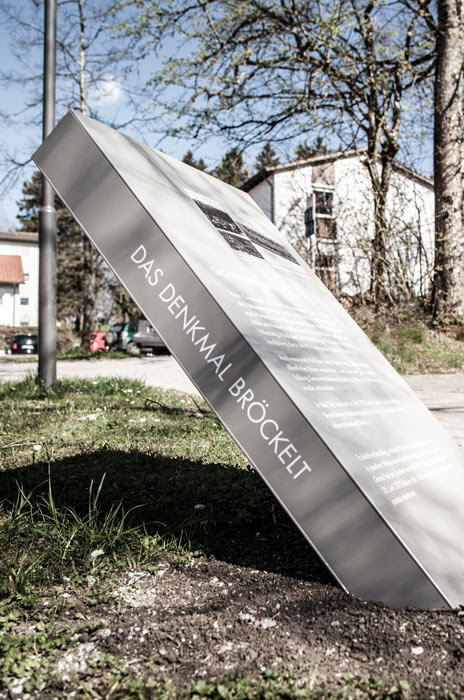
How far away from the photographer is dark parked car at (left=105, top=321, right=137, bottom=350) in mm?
25844

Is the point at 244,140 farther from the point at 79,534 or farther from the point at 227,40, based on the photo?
the point at 79,534

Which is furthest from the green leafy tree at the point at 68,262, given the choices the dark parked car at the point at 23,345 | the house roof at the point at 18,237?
the house roof at the point at 18,237

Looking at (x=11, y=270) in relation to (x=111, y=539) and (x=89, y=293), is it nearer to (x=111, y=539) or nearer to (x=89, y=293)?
(x=89, y=293)

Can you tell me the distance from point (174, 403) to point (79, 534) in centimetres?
436

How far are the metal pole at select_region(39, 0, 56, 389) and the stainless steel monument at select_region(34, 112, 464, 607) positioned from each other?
4788 millimetres

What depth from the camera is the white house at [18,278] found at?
2203 inches

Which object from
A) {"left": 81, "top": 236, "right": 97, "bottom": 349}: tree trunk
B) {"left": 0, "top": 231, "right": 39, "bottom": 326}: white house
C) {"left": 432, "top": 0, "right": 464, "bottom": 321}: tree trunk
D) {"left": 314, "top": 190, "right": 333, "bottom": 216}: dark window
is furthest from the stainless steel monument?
{"left": 0, "top": 231, "right": 39, "bottom": 326}: white house

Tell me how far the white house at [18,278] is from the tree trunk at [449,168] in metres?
48.2

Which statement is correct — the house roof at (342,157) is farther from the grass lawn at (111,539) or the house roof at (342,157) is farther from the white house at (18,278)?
the white house at (18,278)

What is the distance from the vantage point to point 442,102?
1154cm

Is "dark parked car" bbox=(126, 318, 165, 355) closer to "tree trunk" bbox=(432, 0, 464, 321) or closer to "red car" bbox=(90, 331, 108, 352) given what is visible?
"red car" bbox=(90, 331, 108, 352)

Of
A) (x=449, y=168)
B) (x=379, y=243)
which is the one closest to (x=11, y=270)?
(x=379, y=243)

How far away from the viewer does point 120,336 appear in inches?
1057

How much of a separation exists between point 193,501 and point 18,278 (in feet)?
187
